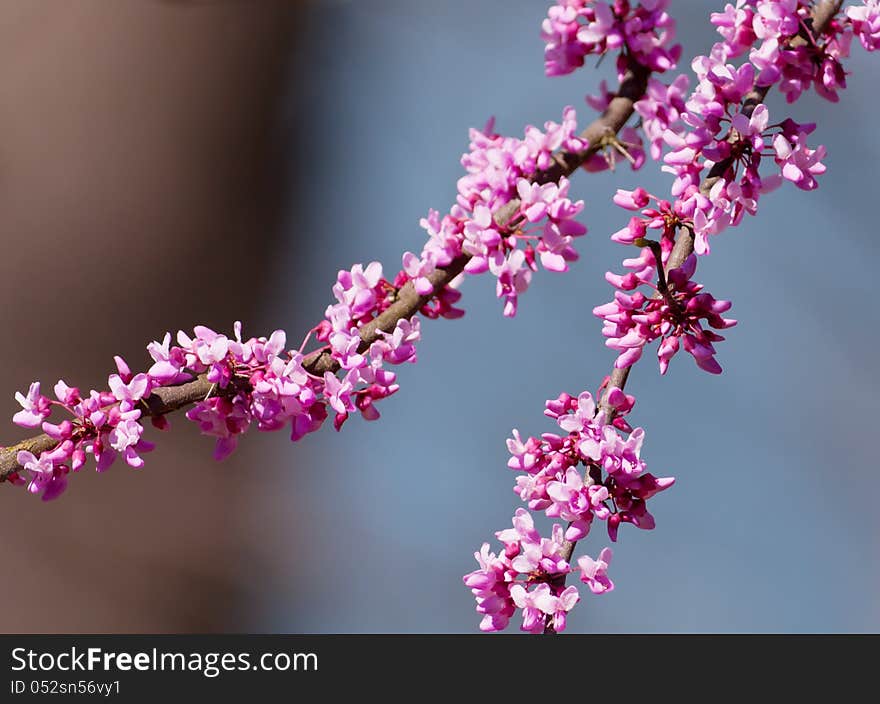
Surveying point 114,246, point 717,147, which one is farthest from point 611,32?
point 114,246

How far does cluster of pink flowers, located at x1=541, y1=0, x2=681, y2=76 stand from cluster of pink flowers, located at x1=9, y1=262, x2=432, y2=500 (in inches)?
11.4

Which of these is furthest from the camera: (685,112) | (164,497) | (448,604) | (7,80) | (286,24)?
(448,604)

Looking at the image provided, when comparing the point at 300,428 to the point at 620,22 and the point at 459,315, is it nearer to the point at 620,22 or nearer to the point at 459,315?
the point at 459,315

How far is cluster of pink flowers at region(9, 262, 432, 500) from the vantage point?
961mm

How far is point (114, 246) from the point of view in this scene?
294 cm

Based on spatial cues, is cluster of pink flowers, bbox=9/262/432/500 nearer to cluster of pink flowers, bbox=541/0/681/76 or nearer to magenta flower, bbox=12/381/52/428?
magenta flower, bbox=12/381/52/428

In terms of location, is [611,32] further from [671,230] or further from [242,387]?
[242,387]

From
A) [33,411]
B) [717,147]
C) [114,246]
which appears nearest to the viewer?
[717,147]

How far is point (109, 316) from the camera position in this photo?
9.67ft

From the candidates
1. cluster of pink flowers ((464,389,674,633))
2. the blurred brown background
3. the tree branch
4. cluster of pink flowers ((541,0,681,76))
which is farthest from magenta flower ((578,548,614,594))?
the blurred brown background

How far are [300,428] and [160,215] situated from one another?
2.25 meters

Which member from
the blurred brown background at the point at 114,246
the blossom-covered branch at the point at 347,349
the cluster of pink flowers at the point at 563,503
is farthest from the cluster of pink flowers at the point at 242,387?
the blurred brown background at the point at 114,246

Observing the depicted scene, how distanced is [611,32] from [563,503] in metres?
0.46

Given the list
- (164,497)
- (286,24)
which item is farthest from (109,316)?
(286,24)
